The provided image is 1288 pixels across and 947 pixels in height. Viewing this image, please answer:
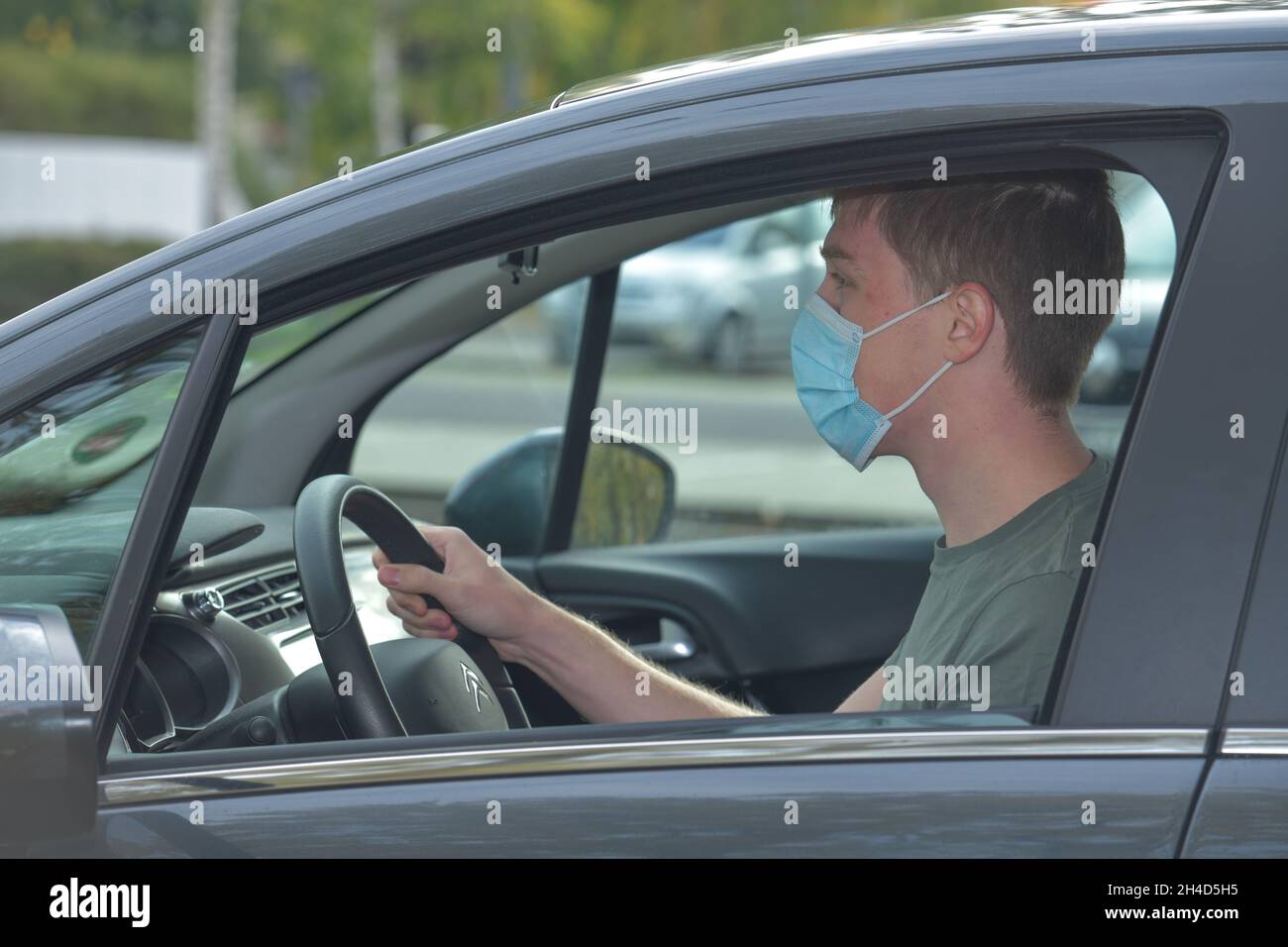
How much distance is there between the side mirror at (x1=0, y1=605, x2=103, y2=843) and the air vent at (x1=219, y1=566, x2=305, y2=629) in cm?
81

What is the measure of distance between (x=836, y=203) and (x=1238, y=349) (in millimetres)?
605

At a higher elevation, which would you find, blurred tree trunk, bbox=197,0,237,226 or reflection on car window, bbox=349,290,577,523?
blurred tree trunk, bbox=197,0,237,226

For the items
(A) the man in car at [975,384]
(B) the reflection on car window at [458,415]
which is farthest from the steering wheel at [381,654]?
(B) the reflection on car window at [458,415]

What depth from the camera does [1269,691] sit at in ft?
4.15

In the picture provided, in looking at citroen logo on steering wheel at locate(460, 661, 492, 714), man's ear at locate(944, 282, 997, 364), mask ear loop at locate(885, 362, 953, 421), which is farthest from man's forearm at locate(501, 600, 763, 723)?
man's ear at locate(944, 282, 997, 364)

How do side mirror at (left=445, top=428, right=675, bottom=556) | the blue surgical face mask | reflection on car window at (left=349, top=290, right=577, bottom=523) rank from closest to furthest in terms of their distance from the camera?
the blue surgical face mask, side mirror at (left=445, top=428, right=675, bottom=556), reflection on car window at (left=349, top=290, right=577, bottom=523)

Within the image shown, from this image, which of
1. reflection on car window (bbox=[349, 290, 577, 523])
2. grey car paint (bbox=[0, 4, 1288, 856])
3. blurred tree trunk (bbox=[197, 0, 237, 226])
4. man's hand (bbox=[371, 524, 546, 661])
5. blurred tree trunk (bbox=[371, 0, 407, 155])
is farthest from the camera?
blurred tree trunk (bbox=[371, 0, 407, 155])

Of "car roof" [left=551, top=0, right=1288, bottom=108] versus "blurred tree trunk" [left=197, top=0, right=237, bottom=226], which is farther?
"blurred tree trunk" [left=197, top=0, right=237, bottom=226]

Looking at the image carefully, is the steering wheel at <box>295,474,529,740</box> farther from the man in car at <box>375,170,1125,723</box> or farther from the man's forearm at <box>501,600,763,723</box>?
the man in car at <box>375,170,1125,723</box>

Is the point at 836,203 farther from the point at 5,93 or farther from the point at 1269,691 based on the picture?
the point at 5,93

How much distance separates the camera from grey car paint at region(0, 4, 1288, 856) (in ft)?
4.20

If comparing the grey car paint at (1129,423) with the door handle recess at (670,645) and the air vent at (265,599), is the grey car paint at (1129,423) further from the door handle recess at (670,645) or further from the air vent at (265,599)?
the door handle recess at (670,645)

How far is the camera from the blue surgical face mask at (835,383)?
1757 millimetres

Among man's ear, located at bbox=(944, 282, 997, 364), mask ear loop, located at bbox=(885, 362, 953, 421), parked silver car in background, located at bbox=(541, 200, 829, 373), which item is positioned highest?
parked silver car in background, located at bbox=(541, 200, 829, 373)
